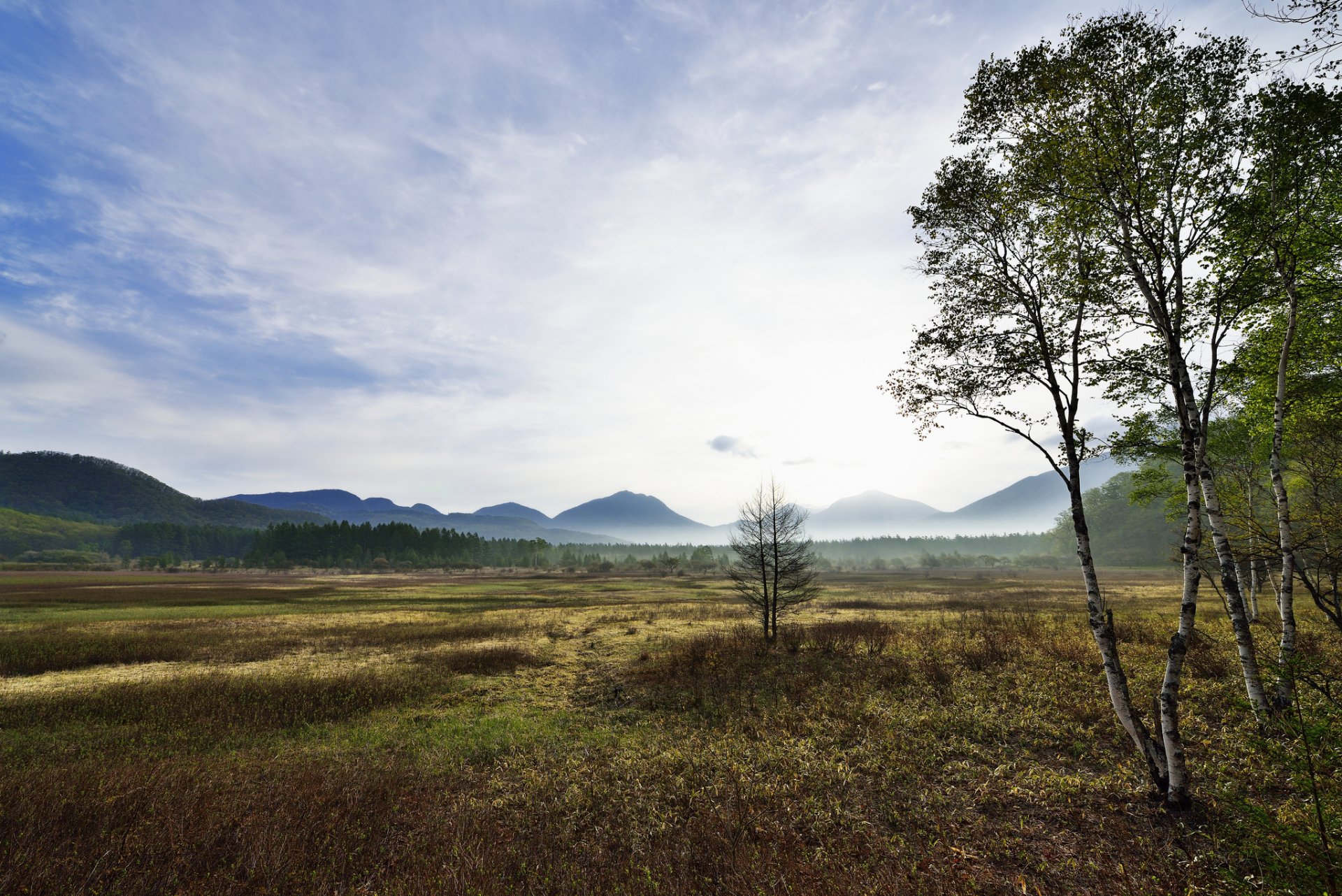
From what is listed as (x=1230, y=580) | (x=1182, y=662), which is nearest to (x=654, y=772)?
(x=1182, y=662)

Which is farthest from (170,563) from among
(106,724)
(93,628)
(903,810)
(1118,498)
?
(1118,498)

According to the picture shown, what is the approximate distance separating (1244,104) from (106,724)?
105 ft

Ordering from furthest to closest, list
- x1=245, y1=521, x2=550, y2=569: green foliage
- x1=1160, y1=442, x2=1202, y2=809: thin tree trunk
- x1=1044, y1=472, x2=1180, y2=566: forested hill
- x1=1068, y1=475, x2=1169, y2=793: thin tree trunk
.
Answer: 1. x1=245, y1=521, x2=550, y2=569: green foliage
2. x1=1044, y1=472, x2=1180, y2=566: forested hill
3. x1=1068, y1=475, x2=1169, y2=793: thin tree trunk
4. x1=1160, y1=442, x2=1202, y2=809: thin tree trunk

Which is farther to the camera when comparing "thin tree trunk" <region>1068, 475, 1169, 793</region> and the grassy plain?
"thin tree trunk" <region>1068, 475, 1169, 793</region>

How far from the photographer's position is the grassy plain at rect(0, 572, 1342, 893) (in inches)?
299

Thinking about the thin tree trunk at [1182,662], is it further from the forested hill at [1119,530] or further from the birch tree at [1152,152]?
the forested hill at [1119,530]

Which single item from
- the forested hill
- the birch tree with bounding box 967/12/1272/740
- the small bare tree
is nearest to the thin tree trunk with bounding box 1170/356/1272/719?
the birch tree with bounding box 967/12/1272/740

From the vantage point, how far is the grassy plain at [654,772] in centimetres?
761

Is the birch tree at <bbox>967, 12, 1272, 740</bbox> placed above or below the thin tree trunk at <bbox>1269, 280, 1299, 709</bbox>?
above

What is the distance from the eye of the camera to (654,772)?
11797 mm

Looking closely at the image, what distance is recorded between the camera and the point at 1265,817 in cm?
451

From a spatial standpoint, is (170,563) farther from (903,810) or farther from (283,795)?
(903,810)

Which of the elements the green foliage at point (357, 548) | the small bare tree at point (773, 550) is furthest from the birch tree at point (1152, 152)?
the green foliage at point (357, 548)

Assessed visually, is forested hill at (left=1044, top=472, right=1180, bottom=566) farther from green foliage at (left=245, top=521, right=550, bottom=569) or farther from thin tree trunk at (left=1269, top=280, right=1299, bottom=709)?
thin tree trunk at (left=1269, top=280, right=1299, bottom=709)
